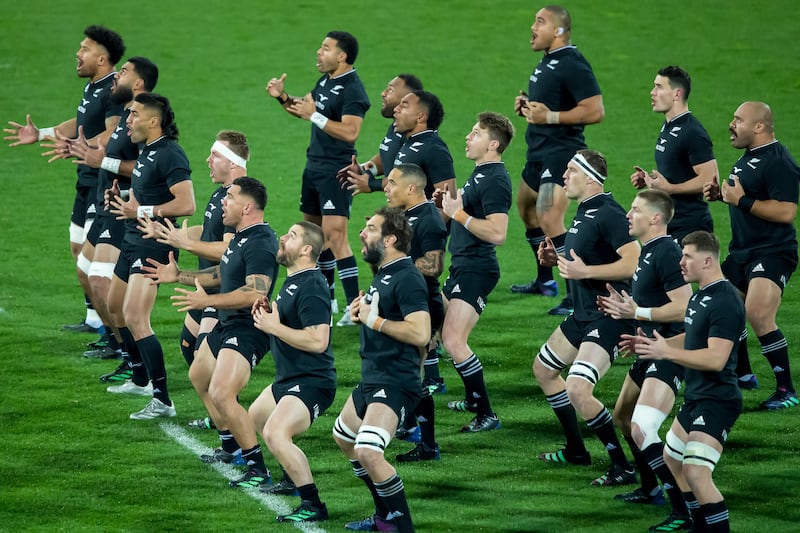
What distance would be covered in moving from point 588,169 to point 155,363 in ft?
13.5

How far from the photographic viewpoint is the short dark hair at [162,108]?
471 inches

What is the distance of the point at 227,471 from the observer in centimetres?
1048

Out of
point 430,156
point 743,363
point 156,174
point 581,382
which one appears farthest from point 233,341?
point 743,363

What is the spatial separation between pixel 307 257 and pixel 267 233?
0.88 m

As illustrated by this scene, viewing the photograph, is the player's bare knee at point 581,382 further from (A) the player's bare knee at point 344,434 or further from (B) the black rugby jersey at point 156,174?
(B) the black rugby jersey at point 156,174

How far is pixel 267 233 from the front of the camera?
1034 centimetres

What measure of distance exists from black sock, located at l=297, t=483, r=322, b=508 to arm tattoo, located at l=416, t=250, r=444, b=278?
2352mm

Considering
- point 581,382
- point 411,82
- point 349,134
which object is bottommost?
point 581,382

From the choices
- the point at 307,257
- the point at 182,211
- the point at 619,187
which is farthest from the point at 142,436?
the point at 619,187

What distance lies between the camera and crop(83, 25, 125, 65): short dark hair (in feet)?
45.5

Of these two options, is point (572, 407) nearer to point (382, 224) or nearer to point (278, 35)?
point (382, 224)

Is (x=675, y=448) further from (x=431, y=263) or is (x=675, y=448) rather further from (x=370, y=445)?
(x=431, y=263)

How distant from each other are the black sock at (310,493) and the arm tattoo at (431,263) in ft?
7.72

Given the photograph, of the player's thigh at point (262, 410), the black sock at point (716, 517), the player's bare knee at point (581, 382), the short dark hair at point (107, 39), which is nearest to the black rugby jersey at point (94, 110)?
the short dark hair at point (107, 39)
